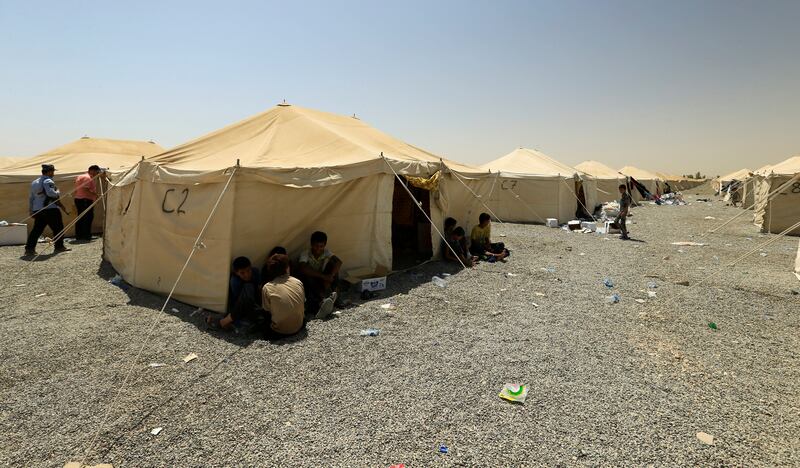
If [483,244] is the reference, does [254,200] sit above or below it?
above

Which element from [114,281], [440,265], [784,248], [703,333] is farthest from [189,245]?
[784,248]

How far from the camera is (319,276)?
5809 millimetres

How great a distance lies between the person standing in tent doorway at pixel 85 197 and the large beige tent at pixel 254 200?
2367 mm

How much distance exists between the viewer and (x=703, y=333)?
5023 millimetres

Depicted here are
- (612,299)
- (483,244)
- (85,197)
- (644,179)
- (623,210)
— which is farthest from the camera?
(644,179)

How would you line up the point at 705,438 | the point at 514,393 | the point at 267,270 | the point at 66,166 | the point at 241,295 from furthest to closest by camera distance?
the point at 66,166, the point at 267,270, the point at 241,295, the point at 514,393, the point at 705,438

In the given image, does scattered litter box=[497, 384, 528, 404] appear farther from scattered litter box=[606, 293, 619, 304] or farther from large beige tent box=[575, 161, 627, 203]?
large beige tent box=[575, 161, 627, 203]

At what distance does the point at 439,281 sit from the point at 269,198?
3066mm

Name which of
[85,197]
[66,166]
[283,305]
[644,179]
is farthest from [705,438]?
[644,179]

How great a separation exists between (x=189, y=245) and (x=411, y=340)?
3296 mm

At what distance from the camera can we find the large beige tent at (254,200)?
5543mm

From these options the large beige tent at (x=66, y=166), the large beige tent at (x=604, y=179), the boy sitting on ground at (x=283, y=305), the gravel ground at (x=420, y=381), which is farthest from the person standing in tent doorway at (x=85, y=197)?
the large beige tent at (x=604, y=179)

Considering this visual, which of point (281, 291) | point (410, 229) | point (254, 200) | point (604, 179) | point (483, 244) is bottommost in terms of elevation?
point (281, 291)

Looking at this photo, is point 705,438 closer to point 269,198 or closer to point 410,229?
point 269,198
